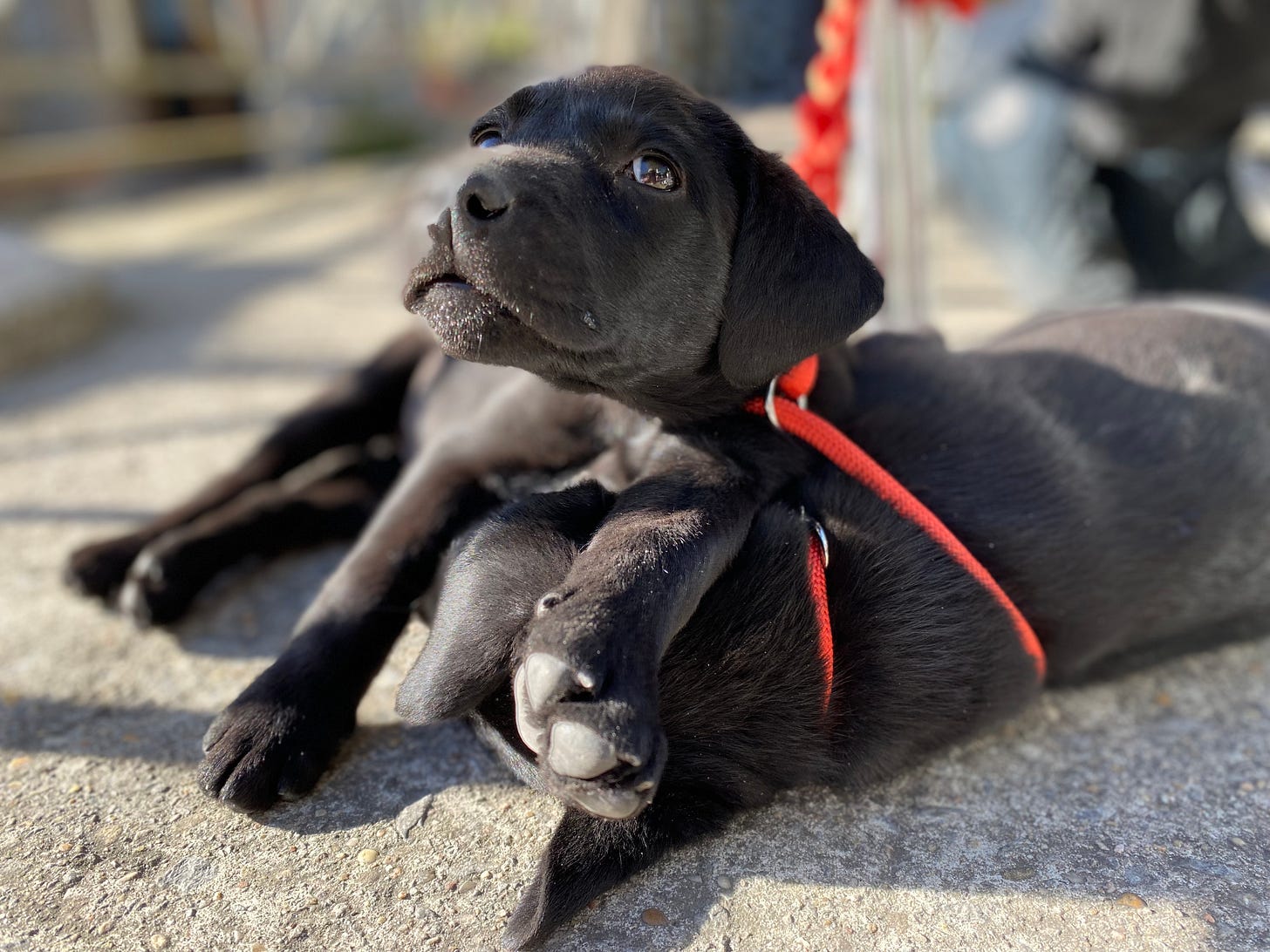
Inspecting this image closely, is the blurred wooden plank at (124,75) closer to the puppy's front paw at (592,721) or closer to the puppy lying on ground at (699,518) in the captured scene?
the puppy lying on ground at (699,518)

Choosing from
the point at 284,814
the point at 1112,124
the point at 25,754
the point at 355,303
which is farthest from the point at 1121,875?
the point at 355,303

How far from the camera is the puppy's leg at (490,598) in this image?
1405 mm

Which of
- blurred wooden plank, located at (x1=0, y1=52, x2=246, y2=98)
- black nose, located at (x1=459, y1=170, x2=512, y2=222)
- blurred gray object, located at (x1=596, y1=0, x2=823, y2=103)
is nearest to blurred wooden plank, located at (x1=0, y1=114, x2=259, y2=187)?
blurred wooden plank, located at (x1=0, y1=52, x2=246, y2=98)

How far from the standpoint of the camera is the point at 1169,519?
1902mm

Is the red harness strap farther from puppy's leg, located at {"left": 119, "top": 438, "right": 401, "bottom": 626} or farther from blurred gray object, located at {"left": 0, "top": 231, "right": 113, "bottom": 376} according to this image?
blurred gray object, located at {"left": 0, "top": 231, "right": 113, "bottom": 376}

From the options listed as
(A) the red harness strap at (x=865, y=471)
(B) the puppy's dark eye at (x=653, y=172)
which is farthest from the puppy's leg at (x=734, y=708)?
(B) the puppy's dark eye at (x=653, y=172)

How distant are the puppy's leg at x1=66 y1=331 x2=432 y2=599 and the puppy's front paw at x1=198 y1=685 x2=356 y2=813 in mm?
757

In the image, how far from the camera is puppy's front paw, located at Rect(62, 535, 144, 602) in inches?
86.8

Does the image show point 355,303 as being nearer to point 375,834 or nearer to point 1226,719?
point 375,834

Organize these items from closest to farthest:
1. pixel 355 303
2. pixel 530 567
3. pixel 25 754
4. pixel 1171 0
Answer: pixel 530 567 → pixel 25 754 → pixel 1171 0 → pixel 355 303

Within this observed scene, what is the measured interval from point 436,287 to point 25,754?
104 cm

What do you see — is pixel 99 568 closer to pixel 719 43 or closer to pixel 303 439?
pixel 303 439

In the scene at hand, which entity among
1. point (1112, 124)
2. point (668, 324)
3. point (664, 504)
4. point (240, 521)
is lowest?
point (240, 521)

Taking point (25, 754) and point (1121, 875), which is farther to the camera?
point (25, 754)
